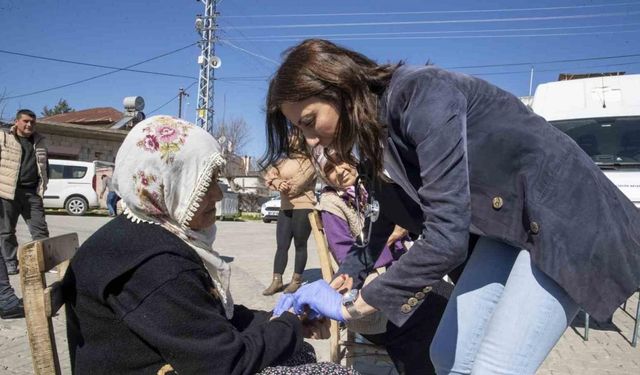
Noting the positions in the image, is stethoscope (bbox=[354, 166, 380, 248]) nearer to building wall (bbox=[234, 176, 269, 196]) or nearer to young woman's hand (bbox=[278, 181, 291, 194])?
young woman's hand (bbox=[278, 181, 291, 194])

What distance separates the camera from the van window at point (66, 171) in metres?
15.9

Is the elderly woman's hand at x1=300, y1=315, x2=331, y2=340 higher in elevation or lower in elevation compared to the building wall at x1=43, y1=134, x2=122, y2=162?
lower

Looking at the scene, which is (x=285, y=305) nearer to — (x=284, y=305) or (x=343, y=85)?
(x=284, y=305)

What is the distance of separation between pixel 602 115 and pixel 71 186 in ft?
49.8

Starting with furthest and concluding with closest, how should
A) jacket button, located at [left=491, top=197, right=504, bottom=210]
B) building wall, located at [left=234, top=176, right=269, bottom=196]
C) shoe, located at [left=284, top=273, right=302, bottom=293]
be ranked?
building wall, located at [left=234, top=176, right=269, bottom=196], shoe, located at [left=284, top=273, right=302, bottom=293], jacket button, located at [left=491, top=197, right=504, bottom=210]

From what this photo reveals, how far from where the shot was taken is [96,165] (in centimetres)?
1759

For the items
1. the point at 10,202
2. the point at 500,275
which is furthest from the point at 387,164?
the point at 10,202

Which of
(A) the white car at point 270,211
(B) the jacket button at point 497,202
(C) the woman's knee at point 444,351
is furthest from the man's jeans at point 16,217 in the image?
(A) the white car at point 270,211

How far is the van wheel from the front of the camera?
15.9 m

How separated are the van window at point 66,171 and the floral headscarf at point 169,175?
15984mm

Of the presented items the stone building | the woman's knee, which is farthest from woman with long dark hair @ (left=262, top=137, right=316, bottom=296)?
the stone building

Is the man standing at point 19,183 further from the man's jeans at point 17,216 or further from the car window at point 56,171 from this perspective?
the car window at point 56,171

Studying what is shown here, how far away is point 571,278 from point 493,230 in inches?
9.3

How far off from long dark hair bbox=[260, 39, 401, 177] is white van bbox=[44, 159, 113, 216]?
1620cm
